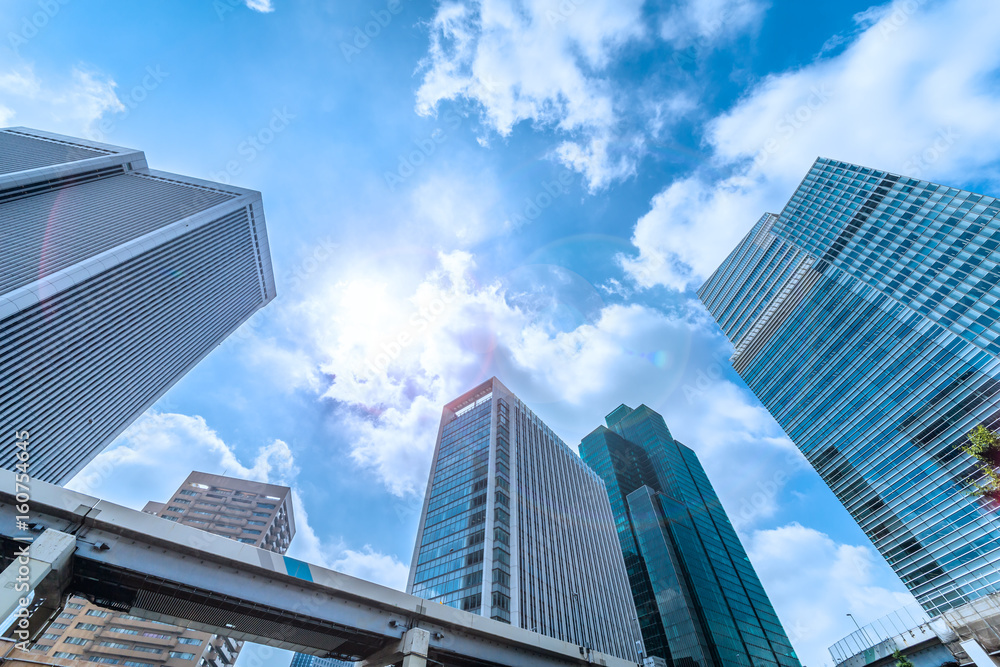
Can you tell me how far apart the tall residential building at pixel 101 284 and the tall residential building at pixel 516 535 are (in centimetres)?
4711

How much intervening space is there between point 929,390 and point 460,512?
78.5m

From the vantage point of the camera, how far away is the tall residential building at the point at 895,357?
205ft

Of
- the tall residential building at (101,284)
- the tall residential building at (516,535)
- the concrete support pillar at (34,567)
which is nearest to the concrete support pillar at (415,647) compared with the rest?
the concrete support pillar at (34,567)

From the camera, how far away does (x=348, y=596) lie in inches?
792

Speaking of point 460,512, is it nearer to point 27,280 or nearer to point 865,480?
point 27,280

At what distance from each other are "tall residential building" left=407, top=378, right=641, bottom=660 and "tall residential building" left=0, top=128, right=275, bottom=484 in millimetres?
47111

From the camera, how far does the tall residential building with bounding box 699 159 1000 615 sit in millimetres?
62469

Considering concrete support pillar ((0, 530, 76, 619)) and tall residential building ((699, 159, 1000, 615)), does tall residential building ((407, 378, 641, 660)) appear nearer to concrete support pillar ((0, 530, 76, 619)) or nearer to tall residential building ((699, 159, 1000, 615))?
concrete support pillar ((0, 530, 76, 619))

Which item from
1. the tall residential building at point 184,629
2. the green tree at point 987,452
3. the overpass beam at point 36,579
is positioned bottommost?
the overpass beam at point 36,579

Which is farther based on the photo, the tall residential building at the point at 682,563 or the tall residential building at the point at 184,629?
the tall residential building at the point at 682,563

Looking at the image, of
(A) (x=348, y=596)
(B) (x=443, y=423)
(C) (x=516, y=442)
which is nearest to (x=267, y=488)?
(B) (x=443, y=423)

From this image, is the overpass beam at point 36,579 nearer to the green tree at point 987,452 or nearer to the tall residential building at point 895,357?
the green tree at point 987,452

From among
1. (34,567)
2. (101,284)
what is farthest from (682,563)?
(101,284)

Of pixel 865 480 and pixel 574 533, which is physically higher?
pixel 865 480
